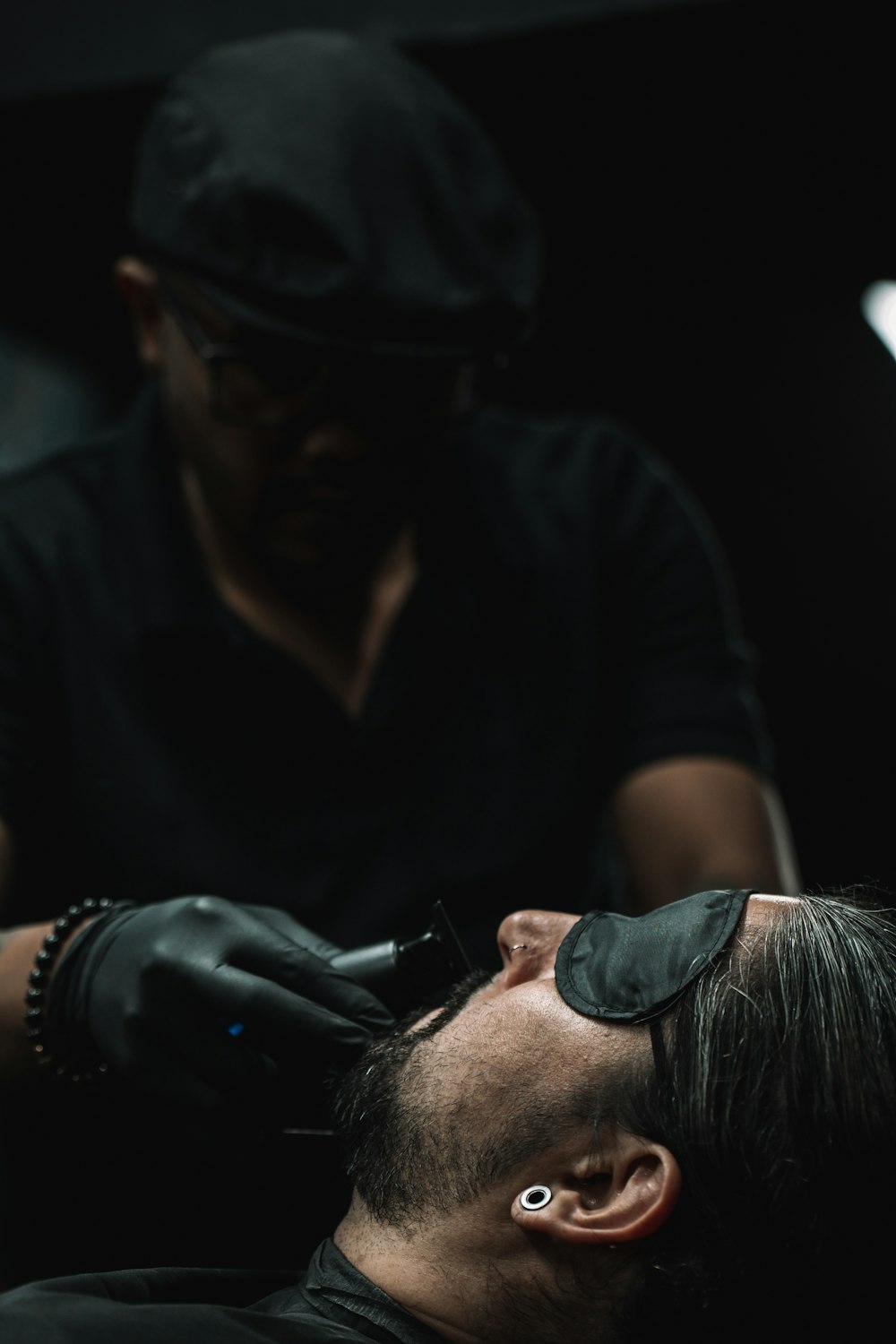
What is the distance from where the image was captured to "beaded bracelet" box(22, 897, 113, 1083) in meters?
1.47

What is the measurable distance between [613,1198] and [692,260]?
180cm

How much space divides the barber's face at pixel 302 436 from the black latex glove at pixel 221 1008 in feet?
1.92

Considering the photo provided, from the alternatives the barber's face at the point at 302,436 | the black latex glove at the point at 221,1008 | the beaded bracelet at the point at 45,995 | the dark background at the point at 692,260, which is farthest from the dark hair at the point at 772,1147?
the dark background at the point at 692,260

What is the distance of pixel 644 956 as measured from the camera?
4.17ft

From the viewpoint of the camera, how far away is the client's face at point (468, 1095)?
4.07ft

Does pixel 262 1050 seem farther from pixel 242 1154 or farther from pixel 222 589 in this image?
pixel 222 589

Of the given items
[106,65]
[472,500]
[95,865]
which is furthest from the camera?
[106,65]

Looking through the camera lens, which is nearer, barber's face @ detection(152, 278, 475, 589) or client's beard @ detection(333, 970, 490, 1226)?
client's beard @ detection(333, 970, 490, 1226)

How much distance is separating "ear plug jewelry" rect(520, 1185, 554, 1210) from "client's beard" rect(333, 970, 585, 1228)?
25 mm

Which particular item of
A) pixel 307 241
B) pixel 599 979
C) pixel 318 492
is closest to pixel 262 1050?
pixel 599 979

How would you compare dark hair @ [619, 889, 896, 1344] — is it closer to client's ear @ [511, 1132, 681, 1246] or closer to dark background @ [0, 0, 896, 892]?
client's ear @ [511, 1132, 681, 1246]

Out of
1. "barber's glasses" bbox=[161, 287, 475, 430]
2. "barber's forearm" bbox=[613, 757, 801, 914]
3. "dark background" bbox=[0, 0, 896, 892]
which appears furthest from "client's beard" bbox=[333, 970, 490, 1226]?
"dark background" bbox=[0, 0, 896, 892]

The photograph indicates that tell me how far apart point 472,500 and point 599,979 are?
96 centimetres

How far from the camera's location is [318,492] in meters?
1.81
